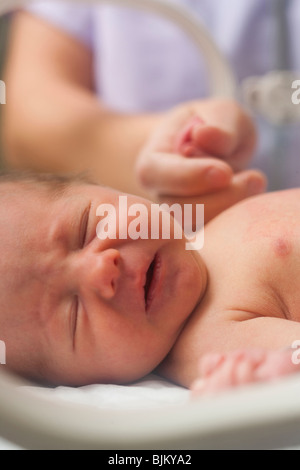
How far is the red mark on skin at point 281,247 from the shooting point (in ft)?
1.45

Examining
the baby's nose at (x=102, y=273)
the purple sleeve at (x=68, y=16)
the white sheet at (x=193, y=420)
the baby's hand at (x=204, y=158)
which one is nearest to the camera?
the white sheet at (x=193, y=420)

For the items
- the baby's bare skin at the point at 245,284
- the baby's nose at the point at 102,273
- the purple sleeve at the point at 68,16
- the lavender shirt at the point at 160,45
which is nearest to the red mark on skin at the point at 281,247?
the baby's bare skin at the point at 245,284

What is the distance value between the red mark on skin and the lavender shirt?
0.44 meters

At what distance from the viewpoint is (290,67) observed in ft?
2.66

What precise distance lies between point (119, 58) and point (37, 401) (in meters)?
0.86

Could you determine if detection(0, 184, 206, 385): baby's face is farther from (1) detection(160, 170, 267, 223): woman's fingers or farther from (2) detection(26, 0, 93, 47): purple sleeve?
(2) detection(26, 0, 93, 47): purple sleeve

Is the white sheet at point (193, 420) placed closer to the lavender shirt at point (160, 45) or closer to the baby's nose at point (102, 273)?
the baby's nose at point (102, 273)

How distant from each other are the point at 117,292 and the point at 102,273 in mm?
20

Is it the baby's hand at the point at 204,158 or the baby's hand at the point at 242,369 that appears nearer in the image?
the baby's hand at the point at 242,369

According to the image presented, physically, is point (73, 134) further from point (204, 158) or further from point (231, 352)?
point (231, 352)

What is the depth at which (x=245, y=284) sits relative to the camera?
0.44 meters

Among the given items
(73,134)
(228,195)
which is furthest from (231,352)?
(73,134)

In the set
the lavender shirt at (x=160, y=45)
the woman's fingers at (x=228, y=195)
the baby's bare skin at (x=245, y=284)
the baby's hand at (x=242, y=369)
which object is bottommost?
the baby's hand at (x=242, y=369)

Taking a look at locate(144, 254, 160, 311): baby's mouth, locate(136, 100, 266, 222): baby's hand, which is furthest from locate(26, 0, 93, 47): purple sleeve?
locate(144, 254, 160, 311): baby's mouth
